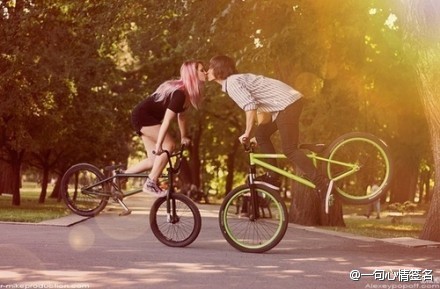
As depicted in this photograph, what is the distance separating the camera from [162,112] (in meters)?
9.41

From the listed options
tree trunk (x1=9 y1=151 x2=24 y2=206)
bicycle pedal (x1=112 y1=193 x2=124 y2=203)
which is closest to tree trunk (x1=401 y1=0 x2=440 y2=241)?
bicycle pedal (x1=112 y1=193 x2=124 y2=203)

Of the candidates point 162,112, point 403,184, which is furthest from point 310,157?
point 403,184

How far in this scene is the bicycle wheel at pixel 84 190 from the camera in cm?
972

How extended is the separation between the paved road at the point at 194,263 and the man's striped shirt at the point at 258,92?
1.86 meters

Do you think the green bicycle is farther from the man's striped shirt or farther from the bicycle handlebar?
the man's striped shirt

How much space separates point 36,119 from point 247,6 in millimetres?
11320

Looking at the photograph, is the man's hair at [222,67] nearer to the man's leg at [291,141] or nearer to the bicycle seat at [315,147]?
the man's leg at [291,141]

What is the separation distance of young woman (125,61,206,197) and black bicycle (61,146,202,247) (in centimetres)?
14

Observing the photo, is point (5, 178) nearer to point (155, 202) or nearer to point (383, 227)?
point (383, 227)

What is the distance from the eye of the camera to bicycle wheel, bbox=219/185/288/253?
888cm

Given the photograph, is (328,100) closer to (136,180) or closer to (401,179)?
(136,180)

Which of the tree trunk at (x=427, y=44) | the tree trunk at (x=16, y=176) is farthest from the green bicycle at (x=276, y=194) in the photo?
the tree trunk at (x=16, y=176)

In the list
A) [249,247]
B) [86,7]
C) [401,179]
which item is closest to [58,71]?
[86,7]

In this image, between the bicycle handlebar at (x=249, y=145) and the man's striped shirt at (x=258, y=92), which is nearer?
the man's striped shirt at (x=258, y=92)
